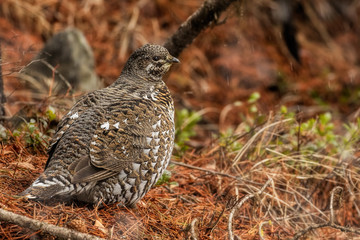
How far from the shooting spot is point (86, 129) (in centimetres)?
390

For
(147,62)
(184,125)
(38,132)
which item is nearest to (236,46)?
(184,125)

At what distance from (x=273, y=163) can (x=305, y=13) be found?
6.56 meters

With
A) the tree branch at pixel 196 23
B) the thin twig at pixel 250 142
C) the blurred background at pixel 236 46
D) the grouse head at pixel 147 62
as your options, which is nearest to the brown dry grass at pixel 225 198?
the thin twig at pixel 250 142

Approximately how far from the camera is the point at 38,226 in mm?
3201

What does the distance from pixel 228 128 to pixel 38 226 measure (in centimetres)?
435

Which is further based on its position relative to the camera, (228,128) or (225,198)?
(228,128)

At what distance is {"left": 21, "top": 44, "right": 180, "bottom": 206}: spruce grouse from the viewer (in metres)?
3.65

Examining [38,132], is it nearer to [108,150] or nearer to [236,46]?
[108,150]

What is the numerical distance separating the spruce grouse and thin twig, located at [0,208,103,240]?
0.68 feet

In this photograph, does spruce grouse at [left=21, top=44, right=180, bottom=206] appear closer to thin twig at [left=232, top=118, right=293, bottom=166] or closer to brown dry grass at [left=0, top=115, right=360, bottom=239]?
brown dry grass at [left=0, top=115, right=360, bottom=239]

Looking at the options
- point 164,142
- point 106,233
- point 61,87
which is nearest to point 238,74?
point 61,87

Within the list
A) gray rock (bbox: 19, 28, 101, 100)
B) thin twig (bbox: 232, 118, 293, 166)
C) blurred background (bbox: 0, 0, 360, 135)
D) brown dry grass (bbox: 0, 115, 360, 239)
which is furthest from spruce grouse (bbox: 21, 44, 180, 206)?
blurred background (bbox: 0, 0, 360, 135)

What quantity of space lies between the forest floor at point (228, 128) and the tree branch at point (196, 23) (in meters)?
0.15

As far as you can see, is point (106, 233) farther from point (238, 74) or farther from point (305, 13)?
point (305, 13)
